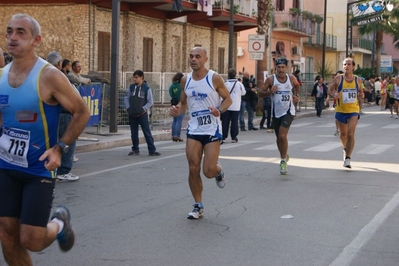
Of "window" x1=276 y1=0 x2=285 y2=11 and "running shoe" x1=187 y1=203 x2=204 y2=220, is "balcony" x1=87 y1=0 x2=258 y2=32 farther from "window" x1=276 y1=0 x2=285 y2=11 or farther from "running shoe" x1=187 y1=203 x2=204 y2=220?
"running shoe" x1=187 y1=203 x2=204 y2=220

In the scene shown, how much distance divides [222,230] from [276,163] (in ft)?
21.2

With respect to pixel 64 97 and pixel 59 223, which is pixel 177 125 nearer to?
pixel 59 223

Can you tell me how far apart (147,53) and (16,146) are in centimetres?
2661

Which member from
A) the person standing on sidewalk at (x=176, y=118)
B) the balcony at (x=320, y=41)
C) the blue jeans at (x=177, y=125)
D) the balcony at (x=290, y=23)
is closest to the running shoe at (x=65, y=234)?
the person standing on sidewalk at (x=176, y=118)

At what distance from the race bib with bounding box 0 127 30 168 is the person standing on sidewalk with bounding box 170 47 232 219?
11.7ft

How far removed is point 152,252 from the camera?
6969mm

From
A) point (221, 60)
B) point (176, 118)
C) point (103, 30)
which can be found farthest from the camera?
point (221, 60)

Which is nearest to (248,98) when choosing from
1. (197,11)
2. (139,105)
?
(139,105)

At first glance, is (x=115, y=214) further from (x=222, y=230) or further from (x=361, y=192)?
(x=361, y=192)

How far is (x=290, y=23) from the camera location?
50.1 metres

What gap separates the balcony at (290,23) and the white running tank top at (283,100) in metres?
37.4

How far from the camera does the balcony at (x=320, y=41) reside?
59.3 m

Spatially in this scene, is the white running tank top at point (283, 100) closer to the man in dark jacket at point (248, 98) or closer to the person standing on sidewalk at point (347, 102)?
the person standing on sidewalk at point (347, 102)

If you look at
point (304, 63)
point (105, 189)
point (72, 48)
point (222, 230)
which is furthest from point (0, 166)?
point (304, 63)
